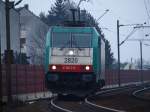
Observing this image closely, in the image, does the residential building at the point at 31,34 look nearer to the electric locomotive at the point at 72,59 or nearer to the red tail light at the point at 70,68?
the electric locomotive at the point at 72,59

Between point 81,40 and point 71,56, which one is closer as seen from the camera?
point 71,56

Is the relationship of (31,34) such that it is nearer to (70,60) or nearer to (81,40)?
(81,40)

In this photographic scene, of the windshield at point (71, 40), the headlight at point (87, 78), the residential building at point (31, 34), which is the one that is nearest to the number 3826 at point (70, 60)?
the windshield at point (71, 40)

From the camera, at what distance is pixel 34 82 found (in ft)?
128

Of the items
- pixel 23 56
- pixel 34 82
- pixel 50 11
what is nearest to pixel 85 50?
pixel 34 82

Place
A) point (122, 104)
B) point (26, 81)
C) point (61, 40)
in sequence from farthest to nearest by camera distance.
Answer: point (26, 81), point (61, 40), point (122, 104)

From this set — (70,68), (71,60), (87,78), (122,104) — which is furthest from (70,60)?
(122,104)

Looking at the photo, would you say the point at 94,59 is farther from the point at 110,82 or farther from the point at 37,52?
the point at 37,52

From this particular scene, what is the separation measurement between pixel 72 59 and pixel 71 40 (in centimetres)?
118

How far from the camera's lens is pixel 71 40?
97.2ft

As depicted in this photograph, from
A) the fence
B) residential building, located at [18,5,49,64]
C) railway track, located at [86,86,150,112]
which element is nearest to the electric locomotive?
railway track, located at [86,86,150,112]

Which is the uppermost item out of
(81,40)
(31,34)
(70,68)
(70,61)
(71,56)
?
(31,34)

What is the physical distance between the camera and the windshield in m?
29.4

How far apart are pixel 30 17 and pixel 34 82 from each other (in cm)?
5547
